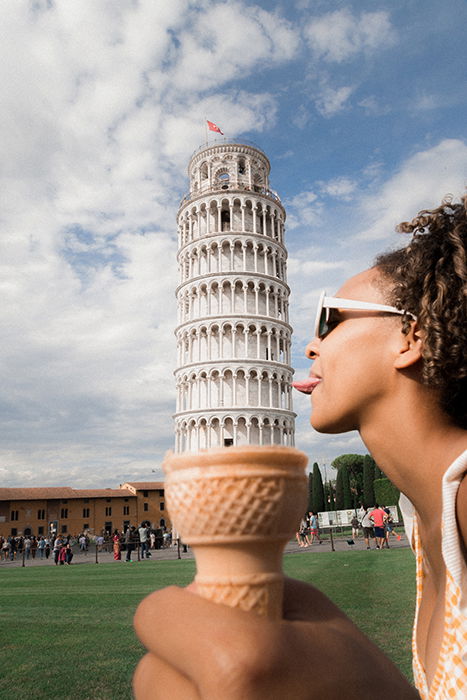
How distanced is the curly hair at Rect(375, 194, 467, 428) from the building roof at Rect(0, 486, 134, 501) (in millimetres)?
59701

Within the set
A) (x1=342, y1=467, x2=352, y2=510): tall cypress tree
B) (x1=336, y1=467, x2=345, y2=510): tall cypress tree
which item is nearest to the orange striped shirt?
(x1=342, y1=467, x2=352, y2=510): tall cypress tree

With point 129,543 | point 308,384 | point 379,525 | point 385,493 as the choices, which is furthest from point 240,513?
point 385,493

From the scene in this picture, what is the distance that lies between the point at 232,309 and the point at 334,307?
141ft

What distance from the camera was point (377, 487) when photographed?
4738cm

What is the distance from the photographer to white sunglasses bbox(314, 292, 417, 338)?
1.40 m

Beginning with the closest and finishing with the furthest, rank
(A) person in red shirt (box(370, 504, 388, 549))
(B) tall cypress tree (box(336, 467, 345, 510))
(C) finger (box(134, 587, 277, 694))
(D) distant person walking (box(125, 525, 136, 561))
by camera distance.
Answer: (C) finger (box(134, 587, 277, 694)), (A) person in red shirt (box(370, 504, 388, 549)), (D) distant person walking (box(125, 525, 136, 561)), (B) tall cypress tree (box(336, 467, 345, 510))

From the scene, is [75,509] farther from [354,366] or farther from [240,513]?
[240,513]

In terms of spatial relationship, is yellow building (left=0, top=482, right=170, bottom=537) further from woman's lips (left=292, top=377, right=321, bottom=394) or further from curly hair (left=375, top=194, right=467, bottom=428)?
curly hair (left=375, top=194, right=467, bottom=428)

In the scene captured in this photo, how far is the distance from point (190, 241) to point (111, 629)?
43.5 m

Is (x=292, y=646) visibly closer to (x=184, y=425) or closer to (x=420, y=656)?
(x=420, y=656)

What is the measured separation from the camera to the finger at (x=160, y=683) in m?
0.74

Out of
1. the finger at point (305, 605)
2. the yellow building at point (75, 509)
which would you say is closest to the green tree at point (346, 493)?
the yellow building at point (75, 509)

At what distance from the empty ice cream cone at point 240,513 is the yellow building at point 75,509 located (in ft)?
185

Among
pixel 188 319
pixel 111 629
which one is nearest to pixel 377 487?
pixel 188 319
